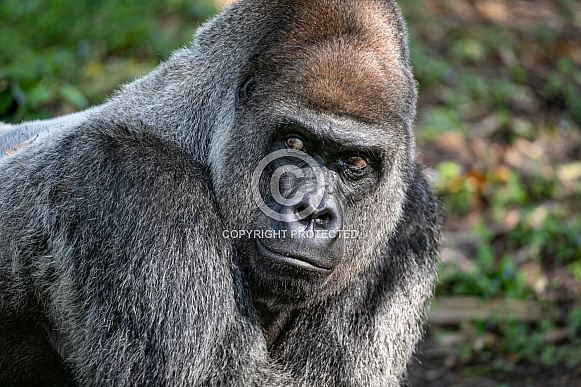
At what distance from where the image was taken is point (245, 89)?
3812 mm

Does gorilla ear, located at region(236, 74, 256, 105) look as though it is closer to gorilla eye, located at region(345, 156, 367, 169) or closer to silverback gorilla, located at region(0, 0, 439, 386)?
silverback gorilla, located at region(0, 0, 439, 386)

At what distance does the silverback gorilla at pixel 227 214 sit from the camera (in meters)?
3.49

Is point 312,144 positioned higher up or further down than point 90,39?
higher up

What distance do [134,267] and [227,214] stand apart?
1.71 ft

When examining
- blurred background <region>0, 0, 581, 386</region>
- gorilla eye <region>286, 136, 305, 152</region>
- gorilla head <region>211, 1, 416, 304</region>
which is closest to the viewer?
gorilla head <region>211, 1, 416, 304</region>

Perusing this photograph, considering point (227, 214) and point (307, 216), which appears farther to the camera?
point (227, 214)

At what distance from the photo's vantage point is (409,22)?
10.0 meters

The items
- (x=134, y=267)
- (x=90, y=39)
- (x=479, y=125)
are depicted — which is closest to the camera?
(x=134, y=267)

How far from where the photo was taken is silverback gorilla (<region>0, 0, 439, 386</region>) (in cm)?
349

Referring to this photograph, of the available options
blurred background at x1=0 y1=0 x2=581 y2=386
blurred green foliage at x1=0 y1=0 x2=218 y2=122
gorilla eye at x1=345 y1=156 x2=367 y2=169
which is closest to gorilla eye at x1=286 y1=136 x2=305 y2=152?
gorilla eye at x1=345 y1=156 x2=367 y2=169

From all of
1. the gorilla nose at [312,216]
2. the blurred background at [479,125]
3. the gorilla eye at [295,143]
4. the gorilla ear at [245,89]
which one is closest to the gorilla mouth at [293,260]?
the gorilla nose at [312,216]

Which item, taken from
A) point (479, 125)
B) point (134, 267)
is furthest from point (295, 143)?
point (479, 125)

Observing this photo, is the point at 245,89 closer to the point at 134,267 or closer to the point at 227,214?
the point at 227,214

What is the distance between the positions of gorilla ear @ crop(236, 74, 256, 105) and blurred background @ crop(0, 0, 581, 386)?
103 inches
